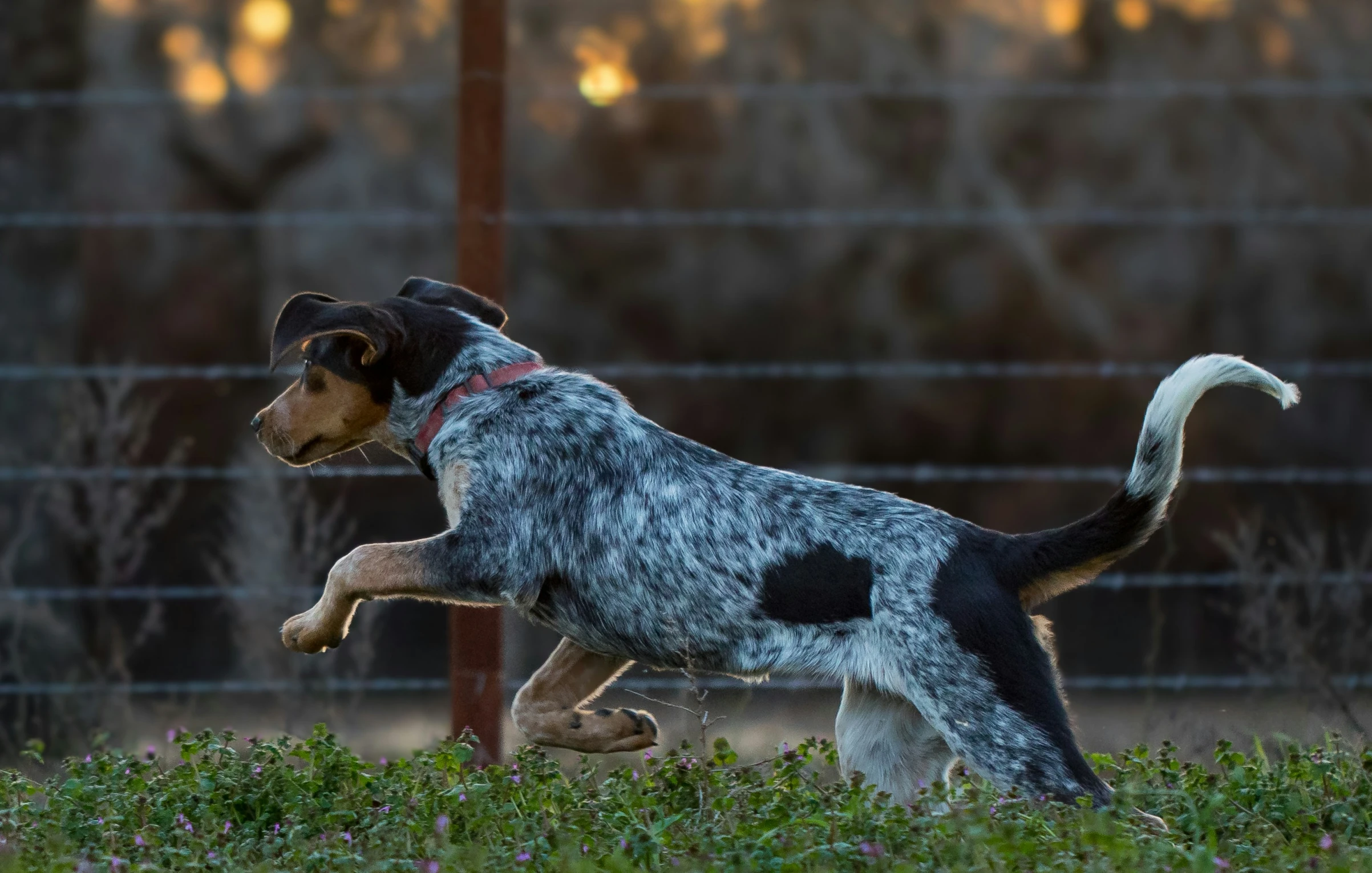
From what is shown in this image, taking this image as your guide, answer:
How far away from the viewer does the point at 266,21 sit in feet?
22.6

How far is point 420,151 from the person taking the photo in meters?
7.24

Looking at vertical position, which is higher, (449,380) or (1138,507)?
(449,380)

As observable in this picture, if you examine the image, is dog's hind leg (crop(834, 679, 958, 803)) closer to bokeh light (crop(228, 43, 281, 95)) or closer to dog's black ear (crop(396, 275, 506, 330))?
dog's black ear (crop(396, 275, 506, 330))

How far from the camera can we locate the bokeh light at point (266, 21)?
Answer: 6.85 metres

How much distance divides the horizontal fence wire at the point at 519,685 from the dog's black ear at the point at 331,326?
154cm

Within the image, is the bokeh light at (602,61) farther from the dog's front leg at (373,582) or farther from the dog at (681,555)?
the dog's front leg at (373,582)

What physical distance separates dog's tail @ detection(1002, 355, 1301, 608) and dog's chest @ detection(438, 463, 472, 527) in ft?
3.75

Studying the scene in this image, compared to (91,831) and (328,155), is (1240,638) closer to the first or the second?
(91,831)

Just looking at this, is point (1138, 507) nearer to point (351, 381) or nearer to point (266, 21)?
point (351, 381)

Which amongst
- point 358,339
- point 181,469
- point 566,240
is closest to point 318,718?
point 181,469

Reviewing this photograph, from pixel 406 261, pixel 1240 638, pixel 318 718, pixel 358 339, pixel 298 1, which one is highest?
pixel 298 1

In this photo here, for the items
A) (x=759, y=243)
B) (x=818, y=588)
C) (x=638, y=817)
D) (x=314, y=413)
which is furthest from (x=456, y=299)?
(x=759, y=243)

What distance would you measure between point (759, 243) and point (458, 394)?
13.8 feet

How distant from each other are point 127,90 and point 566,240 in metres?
2.01
